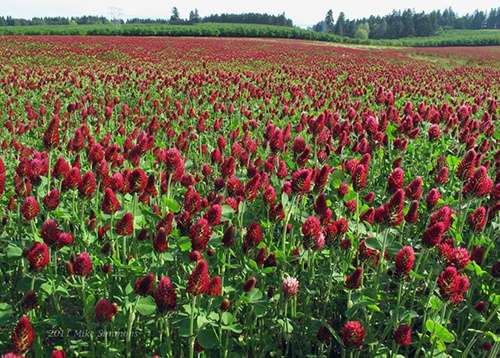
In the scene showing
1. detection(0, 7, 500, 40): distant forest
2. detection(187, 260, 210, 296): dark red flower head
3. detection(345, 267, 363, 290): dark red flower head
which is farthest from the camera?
detection(0, 7, 500, 40): distant forest

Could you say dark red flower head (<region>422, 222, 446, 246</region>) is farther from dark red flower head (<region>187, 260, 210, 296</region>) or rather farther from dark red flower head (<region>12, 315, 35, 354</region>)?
dark red flower head (<region>12, 315, 35, 354</region>)

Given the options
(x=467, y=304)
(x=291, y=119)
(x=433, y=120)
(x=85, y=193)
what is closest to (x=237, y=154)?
(x=85, y=193)

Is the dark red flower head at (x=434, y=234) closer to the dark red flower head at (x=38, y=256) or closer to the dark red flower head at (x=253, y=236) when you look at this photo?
the dark red flower head at (x=253, y=236)

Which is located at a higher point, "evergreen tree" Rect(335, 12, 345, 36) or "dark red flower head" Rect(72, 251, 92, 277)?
"evergreen tree" Rect(335, 12, 345, 36)

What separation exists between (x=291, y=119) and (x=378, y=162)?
3663 mm

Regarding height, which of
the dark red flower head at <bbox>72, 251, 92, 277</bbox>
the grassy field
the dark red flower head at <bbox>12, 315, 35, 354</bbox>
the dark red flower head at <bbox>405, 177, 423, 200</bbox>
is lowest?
the dark red flower head at <bbox>12, 315, 35, 354</bbox>

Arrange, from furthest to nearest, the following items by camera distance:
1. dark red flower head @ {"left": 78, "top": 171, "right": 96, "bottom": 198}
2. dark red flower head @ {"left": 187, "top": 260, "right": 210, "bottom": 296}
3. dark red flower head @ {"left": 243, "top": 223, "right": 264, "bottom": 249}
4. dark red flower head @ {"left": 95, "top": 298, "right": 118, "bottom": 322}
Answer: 1. dark red flower head @ {"left": 78, "top": 171, "right": 96, "bottom": 198}
2. dark red flower head @ {"left": 243, "top": 223, "right": 264, "bottom": 249}
3. dark red flower head @ {"left": 95, "top": 298, "right": 118, "bottom": 322}
4. dark red flower head @ {"left": 187, "top": 260, "right": 210, "bottom": 296}

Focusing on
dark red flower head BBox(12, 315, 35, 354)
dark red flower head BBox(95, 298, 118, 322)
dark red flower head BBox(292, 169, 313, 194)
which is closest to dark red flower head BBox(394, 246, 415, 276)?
dark red flower head BBox(292, 169, 313, 194)

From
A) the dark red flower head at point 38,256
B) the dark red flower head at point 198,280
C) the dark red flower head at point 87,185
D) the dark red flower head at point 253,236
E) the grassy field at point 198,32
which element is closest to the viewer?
the dark red flower head at point 198,280

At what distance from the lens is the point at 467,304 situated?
275cm

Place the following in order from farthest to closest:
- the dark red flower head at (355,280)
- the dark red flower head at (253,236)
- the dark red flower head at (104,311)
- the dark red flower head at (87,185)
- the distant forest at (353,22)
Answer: the distant forest at (353,22)
the dark red flower head at (87,185)
the dark red flower head at (253,236)
the dark red flower head at (355,280)
the dark red flower head at (104,311)

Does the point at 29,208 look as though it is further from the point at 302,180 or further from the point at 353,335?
the point at 353,335

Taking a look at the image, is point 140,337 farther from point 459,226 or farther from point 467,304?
point 459,226

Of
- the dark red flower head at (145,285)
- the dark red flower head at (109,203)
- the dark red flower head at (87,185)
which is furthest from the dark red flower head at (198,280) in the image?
the dark red flower head at (87,185)
